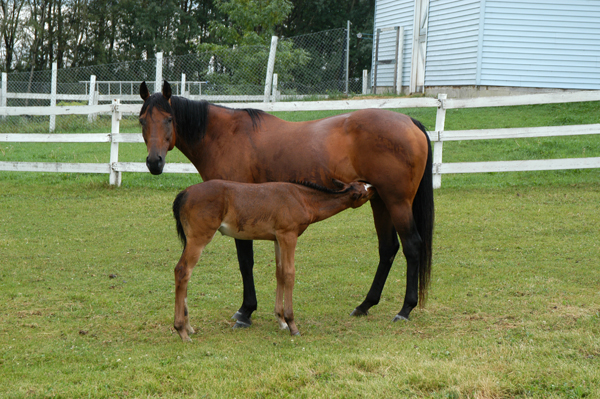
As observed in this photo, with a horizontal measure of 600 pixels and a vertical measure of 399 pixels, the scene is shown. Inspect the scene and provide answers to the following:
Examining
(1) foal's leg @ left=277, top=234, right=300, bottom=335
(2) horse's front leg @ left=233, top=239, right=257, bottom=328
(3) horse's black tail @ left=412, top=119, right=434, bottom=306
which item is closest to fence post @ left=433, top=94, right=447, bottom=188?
(3) horse's black tail @ left=412, top=119, right=434, bottom=306

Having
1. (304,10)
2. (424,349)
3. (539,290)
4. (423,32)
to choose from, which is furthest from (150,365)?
(304,10)

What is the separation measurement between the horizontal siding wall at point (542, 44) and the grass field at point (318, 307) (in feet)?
25.0

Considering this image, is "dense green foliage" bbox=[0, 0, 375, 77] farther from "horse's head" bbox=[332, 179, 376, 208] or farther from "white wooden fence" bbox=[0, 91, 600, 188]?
"horse's head" bbox=[332, 179, 376, 208]

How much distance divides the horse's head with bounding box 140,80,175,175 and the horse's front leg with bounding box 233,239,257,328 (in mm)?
1010

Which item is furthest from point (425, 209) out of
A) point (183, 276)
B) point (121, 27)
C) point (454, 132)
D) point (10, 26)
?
point (121, 27)

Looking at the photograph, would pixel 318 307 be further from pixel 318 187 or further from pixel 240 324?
pixel 318 187

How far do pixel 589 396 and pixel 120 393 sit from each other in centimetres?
277

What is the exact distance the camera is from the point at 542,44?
17.1 metres

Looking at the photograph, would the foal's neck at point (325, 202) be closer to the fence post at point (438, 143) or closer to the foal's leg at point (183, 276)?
the foal's leg at point (183, 276)

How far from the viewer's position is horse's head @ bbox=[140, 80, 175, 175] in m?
4.72

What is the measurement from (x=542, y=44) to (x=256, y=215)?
15551mm

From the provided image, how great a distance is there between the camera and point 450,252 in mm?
7070

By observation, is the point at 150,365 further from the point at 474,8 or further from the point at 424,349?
the point at 474,8

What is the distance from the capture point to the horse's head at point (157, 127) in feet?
15.5
